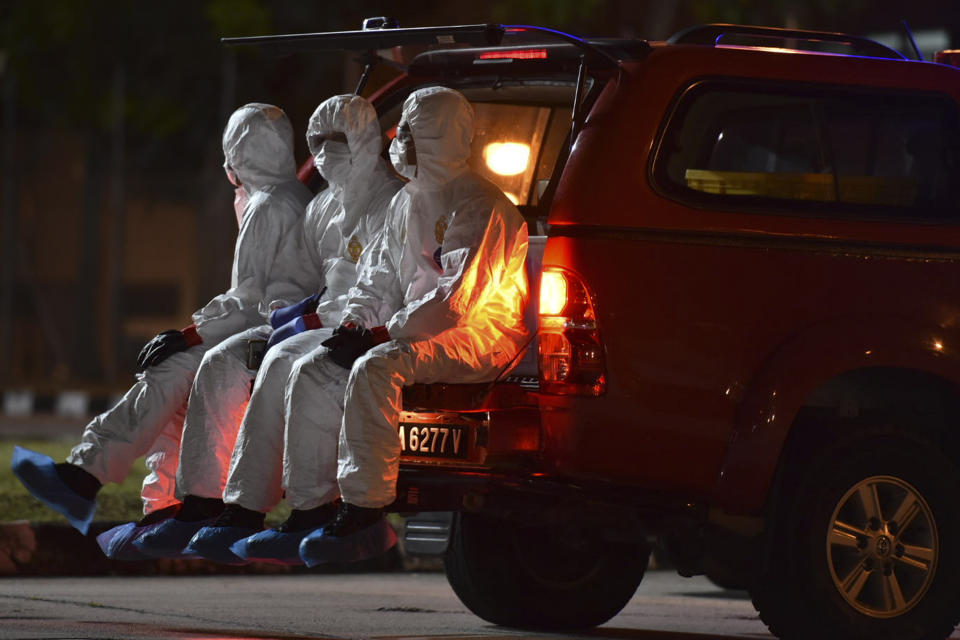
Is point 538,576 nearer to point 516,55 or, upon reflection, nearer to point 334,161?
point 334,161

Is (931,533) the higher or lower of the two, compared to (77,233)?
higher

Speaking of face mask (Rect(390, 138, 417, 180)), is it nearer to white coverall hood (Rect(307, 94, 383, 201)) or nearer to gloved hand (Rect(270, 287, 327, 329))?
white coverall hood (Rect(307, 94, 383, 201))

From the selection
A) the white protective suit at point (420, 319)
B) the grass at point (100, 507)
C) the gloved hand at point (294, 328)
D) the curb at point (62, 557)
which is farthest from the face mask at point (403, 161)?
the curb at point (62, 557)

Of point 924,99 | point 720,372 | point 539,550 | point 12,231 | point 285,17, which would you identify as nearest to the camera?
point 720,372

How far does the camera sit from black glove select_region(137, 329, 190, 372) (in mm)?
7133

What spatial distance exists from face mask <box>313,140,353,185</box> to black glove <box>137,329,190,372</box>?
2.44ft

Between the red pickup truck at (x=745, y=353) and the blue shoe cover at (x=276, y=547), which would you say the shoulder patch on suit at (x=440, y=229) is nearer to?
the red pickup truck at (x=745, y=353)

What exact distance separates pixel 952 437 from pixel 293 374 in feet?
7.13

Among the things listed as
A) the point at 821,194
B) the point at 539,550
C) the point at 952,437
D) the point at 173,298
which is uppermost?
the point at 821,194

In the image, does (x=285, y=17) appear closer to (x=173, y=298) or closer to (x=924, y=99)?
(x=173, y=298)

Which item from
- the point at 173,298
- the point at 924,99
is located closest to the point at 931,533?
the point at 924,99

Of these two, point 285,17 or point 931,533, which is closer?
point 931,533

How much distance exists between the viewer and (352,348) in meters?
6.50

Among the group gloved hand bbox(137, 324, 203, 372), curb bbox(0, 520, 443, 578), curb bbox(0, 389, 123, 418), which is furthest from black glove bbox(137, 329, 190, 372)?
curb bbox(0, 389, 123, 418)
